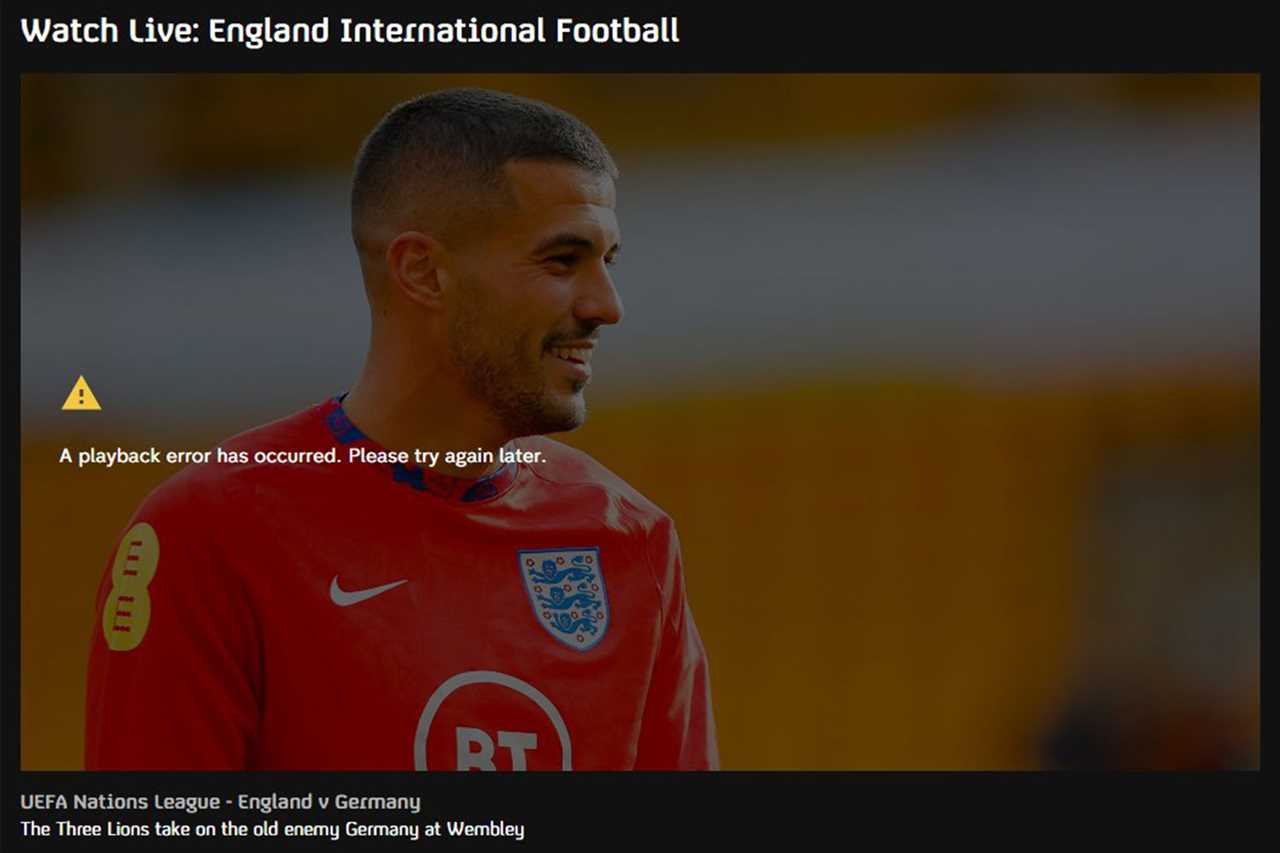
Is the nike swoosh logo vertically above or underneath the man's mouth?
underneath

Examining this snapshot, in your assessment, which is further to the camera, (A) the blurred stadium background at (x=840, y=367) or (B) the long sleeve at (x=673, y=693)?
(A) the blurred stadium background at (x=840, y=367)

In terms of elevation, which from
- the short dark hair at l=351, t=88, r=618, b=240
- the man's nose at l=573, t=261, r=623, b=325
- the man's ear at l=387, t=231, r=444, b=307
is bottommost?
the man's nose at l=573, t=261, r=623, b=325

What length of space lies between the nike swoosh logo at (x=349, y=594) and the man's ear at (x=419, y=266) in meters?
0.56

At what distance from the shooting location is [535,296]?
10.3 feet

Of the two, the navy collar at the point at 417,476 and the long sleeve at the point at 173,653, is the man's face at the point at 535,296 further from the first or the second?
the long sleeve at the point at 173,653

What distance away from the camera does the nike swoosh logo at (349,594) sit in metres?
3.03

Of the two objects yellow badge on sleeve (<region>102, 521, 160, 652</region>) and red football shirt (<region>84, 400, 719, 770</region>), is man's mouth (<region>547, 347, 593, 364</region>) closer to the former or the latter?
red football shirt (<region>84, 400, 719, 770</region>)

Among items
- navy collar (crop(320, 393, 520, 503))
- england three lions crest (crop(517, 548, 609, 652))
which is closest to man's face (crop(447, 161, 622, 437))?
navy collar (crop(320, 393, 520, 503))

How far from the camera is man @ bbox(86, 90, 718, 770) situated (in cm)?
296

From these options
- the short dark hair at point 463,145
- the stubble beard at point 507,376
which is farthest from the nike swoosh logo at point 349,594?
the short dark hair at point 463,145

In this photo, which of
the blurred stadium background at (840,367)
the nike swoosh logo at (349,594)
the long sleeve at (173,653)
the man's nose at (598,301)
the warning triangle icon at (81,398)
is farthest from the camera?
the blurred stadium background at (840,367)

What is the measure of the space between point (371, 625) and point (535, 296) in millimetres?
696

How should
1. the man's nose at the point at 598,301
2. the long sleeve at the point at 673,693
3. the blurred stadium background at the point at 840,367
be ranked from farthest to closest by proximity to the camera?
1. the blurred stadium background at the point at 840,367
2. the long sleeve at the point at 673,693
3. the man's nose at the point at 598,301

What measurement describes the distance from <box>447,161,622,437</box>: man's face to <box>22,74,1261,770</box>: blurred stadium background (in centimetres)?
430
